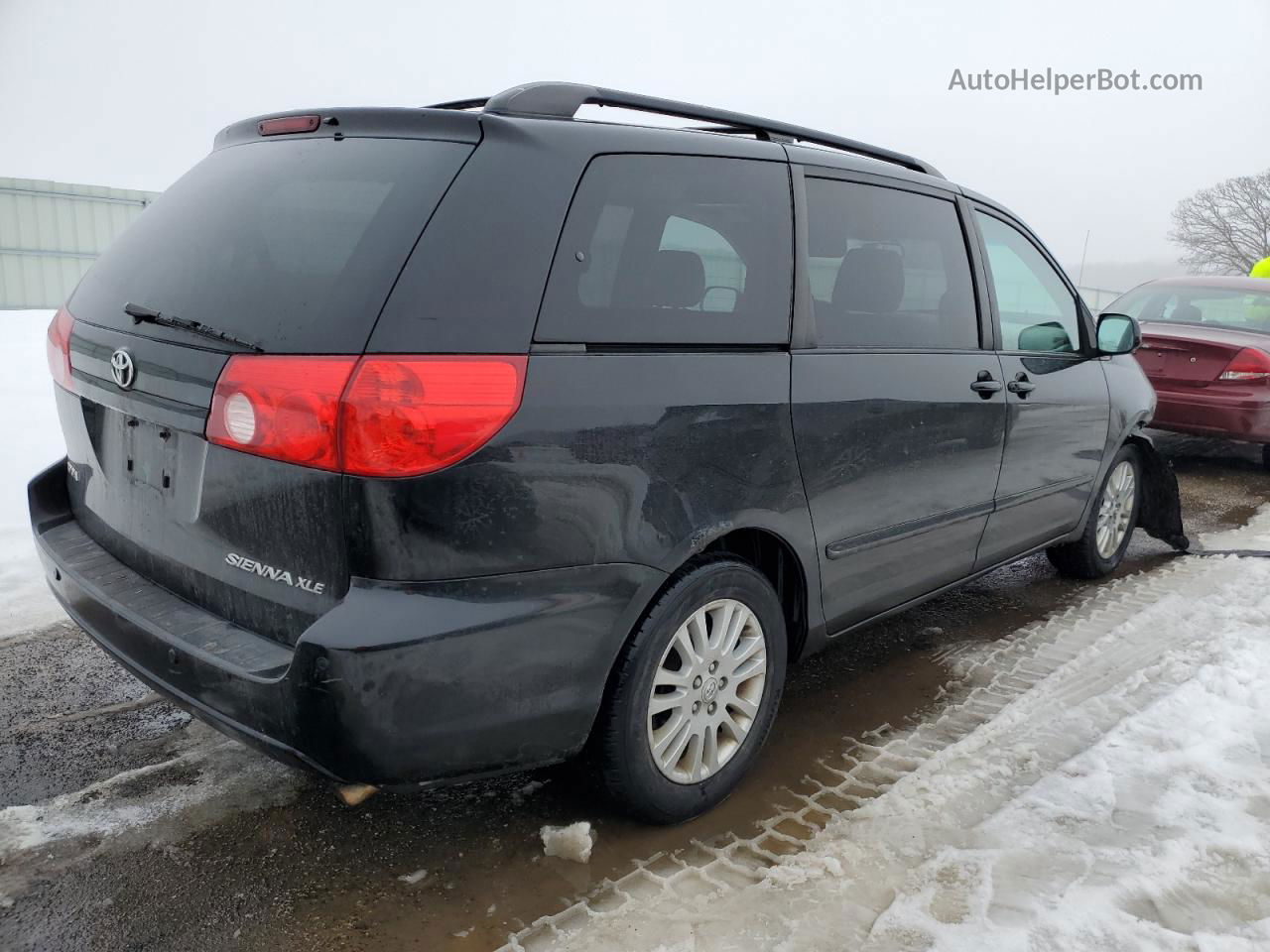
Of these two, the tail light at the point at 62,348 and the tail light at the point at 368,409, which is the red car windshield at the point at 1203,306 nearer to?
the tail light at the point at 368,409

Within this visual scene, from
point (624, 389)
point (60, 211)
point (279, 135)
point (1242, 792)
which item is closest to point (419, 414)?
point (624, 389)

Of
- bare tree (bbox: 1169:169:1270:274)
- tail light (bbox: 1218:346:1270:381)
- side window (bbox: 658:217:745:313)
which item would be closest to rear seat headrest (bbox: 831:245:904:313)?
side window (bbox: 658:217:745:313)

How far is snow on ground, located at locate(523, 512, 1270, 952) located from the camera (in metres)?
2.16

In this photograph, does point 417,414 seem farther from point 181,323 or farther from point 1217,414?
point 1217,414

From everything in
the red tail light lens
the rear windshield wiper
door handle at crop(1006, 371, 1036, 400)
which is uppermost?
the red tail light lens

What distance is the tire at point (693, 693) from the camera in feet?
7.66

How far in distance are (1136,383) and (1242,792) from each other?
2.41 m

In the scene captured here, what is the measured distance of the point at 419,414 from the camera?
1910mm

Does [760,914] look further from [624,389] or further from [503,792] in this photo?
[624,389]

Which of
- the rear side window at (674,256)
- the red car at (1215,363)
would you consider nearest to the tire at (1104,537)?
the rear side window at (674,256)

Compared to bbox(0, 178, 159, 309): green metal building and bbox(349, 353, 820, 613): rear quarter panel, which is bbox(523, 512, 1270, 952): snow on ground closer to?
bbox(349, 353, 820, 613): rear quarter panel

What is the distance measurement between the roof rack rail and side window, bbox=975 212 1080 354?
2.41 ft

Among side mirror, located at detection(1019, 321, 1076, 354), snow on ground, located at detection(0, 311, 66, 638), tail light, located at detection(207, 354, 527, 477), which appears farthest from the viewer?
snow on ground, located at detection(0, 311, 66, 638)

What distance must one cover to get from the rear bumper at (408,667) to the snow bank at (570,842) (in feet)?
1.04
